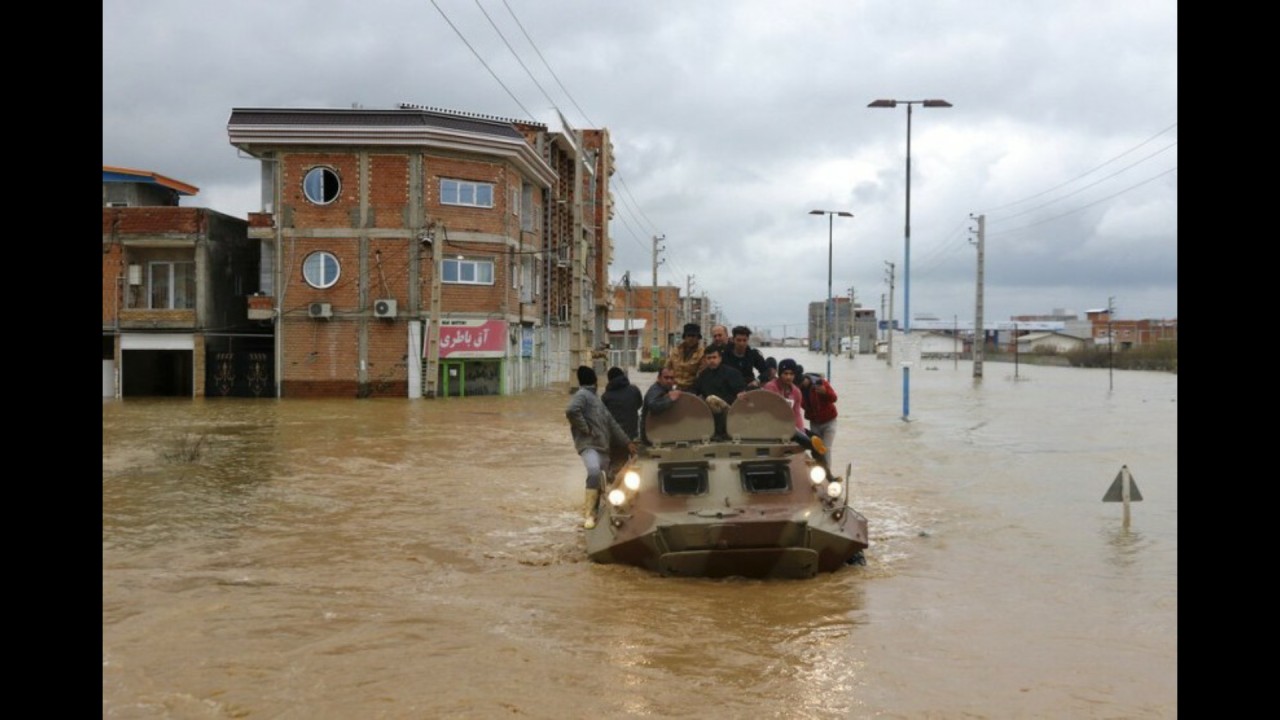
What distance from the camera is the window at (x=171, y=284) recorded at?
36.7 metres

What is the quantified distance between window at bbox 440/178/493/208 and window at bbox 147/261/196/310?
9412mm

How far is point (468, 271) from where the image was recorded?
121ft

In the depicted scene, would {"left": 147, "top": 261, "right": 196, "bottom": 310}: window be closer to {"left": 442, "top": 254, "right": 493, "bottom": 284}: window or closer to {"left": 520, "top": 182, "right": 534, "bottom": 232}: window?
{"left": 442, "top": 254, "right": 493, "bottom": 284}: window

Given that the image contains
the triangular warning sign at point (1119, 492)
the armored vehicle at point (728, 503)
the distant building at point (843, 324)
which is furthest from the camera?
the distant building at point (843, 324)

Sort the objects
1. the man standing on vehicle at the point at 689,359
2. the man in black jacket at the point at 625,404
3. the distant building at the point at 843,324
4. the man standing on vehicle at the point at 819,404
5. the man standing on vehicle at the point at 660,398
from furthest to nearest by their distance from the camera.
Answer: the distant building at the point at 843,324
the man standing on vehicle at the point at 819,404
the man standing on vehicle at the point at 689,359
the man in black jacket at the point at 625,404
the man standing on vehicle at the point at 660,398

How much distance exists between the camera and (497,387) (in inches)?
1501

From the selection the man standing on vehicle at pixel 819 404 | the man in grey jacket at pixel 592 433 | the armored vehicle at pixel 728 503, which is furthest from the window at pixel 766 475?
the man standing on vehicle at pixel 819 404

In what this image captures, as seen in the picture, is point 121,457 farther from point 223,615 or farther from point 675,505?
point 675,505

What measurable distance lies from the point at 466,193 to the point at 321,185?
5.01 meters

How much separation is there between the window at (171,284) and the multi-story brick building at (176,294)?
36 mm

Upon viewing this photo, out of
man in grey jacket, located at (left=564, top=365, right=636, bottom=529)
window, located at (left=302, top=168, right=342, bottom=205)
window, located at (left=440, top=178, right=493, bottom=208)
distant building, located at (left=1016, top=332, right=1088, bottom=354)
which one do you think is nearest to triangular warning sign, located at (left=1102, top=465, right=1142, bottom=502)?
man in grey jacket, located at (left=564, top=365, right=636, bottom=529)

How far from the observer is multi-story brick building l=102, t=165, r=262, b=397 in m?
35.7

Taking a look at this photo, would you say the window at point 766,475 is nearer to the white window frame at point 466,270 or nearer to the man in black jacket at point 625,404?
the man in black jacket at point 625,404
